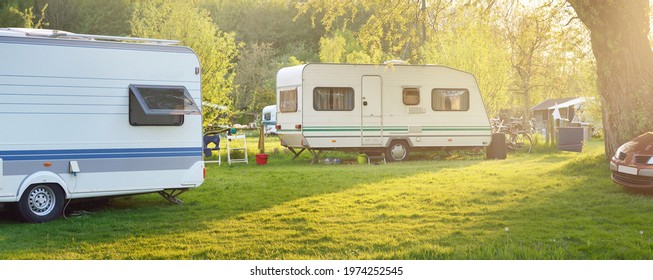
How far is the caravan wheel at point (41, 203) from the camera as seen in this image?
888 centimetres

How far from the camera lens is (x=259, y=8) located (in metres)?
54.6

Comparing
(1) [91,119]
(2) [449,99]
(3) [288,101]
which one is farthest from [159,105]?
(2) [449,99]

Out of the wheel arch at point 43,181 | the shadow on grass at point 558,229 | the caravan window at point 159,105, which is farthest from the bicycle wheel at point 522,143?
the wheel arch at point 43,181

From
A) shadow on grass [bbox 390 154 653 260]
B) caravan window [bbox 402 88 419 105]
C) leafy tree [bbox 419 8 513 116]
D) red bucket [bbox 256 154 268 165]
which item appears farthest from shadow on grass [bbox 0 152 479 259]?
leafy tree [bbox 419 8 513 116]

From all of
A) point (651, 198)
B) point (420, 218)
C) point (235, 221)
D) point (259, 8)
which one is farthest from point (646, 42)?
point (259, 8)

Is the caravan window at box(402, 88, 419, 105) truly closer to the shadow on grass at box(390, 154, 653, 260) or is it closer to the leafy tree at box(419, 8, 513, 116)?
the leafy tree at box(419, 8, 513, 116)

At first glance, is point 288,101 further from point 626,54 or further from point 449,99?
point 626,54

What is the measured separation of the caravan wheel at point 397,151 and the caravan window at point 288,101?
8.36 ft

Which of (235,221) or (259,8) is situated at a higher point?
(259,8)

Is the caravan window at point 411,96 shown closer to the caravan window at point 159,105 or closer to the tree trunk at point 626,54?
the tree trunk at point 626,54

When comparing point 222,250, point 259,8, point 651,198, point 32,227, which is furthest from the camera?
point 259,8
